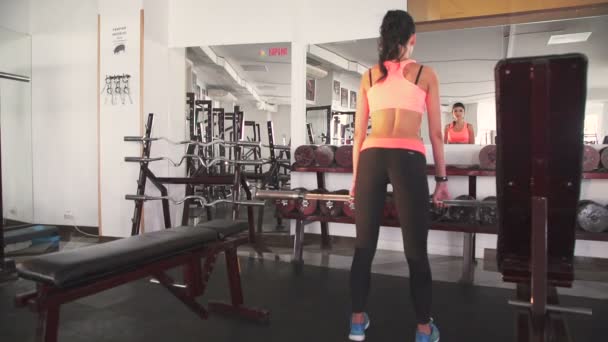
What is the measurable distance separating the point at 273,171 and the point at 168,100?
1325mm

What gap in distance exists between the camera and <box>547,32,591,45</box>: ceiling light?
4191 mm

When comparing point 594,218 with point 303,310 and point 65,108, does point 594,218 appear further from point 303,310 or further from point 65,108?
point 65,108

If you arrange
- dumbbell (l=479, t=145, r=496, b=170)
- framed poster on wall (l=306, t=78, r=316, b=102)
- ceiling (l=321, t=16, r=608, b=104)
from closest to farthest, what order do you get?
dumbbell (l=479, t=145, r=496, b=170), ceiling (l=321, t=16, r=608, b=104), framed poster on wall (l=306, t=78, r=316, b=102)

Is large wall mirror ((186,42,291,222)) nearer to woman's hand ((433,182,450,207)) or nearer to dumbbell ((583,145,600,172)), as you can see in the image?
woman's hand ((433,182,450,207))

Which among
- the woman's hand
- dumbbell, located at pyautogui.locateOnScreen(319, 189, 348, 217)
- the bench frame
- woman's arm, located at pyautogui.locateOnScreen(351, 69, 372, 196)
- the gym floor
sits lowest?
the gym floor

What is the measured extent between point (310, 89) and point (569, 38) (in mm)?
2683

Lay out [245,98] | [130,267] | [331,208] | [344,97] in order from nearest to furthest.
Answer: [130,267]
[331,208]
[344,97]
[245,98]

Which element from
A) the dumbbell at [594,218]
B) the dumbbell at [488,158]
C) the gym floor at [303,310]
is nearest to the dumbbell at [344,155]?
the gym floor at [303,310]

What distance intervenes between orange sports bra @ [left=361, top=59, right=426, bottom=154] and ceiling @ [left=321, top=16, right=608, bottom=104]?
2.80 m

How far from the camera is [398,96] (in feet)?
5.42

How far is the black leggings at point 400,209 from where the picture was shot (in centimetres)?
164

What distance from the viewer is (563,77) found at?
3.72ft

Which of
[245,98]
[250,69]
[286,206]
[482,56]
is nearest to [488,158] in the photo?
[286,206]

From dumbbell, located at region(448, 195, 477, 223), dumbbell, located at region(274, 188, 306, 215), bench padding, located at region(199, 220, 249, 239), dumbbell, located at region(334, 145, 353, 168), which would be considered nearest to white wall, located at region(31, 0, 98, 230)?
dumbbell, located at region(274, 188, 306, 215)
